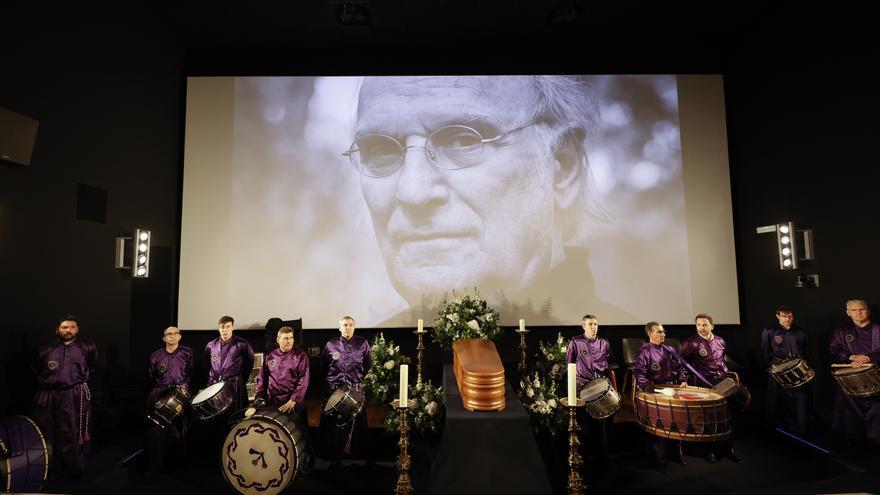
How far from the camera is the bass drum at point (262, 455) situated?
3.86 metres

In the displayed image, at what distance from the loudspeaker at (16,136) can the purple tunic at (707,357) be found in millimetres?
8377

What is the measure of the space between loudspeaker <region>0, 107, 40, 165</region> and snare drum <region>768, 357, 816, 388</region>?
9.08 m

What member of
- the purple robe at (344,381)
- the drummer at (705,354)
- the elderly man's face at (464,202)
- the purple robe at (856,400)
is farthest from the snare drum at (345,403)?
the purple robe at (856,400)

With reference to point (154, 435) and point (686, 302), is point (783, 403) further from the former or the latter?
point (154, 435)

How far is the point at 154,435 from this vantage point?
16.1 ft

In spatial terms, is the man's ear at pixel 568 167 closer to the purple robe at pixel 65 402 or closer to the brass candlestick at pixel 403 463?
the brass candlestick at pixel 403 463

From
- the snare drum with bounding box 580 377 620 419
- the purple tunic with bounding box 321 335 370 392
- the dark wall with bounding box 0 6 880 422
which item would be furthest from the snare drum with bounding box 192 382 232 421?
the snare drum with bounding box 580 377 620 419

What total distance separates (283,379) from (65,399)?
7.52ft

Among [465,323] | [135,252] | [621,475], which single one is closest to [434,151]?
[465,323]

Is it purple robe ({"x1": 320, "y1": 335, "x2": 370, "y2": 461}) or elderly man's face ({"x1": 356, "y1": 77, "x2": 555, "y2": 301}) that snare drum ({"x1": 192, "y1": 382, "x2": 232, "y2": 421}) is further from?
elderly man's face ({"x1": 356, "y1": 77, "x2": 555, "y2": 301})

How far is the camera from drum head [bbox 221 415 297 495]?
3859 millimetres

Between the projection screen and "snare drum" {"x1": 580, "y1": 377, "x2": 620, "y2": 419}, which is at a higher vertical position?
the projection screen

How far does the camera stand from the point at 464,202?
715 centimetres

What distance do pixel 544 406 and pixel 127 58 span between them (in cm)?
780
